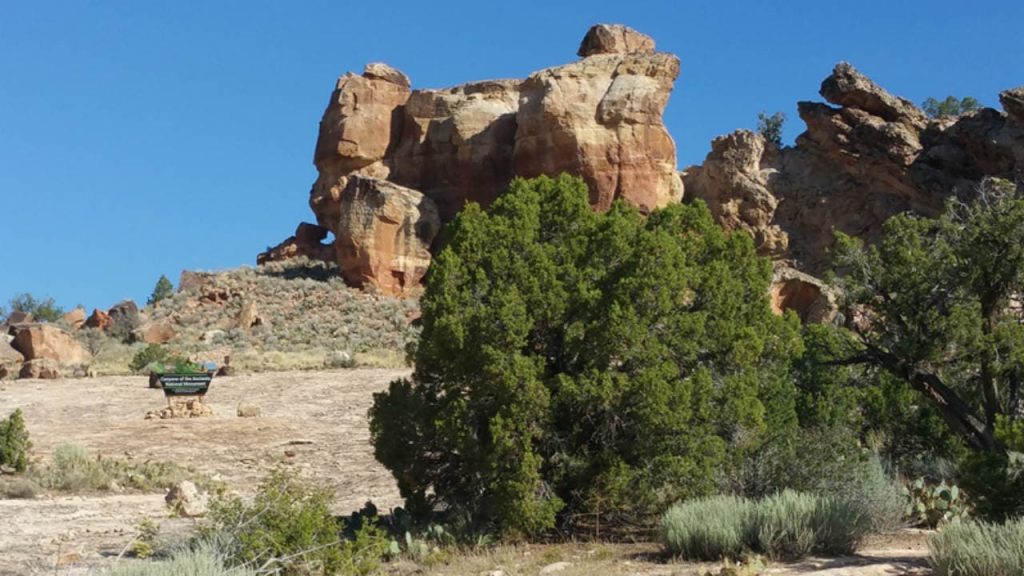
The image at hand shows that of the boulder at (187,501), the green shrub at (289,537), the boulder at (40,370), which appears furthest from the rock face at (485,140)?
the green shrub at (289,537)

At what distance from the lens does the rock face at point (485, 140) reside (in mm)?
47094

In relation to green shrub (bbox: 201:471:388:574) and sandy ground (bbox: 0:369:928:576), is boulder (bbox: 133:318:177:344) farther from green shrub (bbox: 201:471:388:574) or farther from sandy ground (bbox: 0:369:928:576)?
green shrub (bbox: 201:471:388:574)

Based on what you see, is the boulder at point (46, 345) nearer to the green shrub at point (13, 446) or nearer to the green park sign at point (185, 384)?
the green park sign at point (185, 384)

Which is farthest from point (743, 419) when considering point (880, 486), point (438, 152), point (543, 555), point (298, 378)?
point (438, 152)

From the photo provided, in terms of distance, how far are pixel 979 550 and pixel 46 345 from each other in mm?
37595

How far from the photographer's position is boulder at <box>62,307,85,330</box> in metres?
54.7

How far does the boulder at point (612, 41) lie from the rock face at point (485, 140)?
0.06 m

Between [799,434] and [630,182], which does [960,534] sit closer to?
[799,434]

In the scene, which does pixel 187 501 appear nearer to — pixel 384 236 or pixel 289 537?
pixel 289 537

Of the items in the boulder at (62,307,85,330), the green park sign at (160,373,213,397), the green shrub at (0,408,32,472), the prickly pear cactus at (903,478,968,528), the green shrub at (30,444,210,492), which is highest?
the boulder at (62,307,85,330)

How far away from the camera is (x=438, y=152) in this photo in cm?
5450

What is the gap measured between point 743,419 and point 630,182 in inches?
1406

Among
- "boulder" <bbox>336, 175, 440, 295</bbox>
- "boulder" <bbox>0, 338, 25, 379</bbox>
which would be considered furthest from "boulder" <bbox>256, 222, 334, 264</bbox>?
"boulder" <bbox>0, 338, 25, 379</bbox>

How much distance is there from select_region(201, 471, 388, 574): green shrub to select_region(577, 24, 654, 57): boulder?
46.6m
